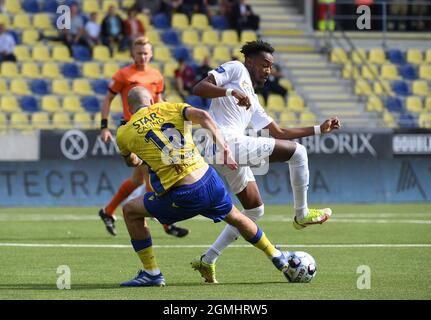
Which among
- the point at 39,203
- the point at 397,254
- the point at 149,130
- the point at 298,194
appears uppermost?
the point at 149,130

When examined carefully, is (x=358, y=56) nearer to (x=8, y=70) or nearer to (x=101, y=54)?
(x=101, y=54)

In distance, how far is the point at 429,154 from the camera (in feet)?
82.9

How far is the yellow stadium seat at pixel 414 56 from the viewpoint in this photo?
3253cm

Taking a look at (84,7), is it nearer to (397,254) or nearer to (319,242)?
(319,242)

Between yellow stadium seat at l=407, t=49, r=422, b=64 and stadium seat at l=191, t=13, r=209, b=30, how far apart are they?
6165 millimetres

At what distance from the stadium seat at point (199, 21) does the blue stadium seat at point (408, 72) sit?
19.0 ft

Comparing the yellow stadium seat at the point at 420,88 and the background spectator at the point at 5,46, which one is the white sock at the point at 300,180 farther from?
the yellow stadium seat at the point at 420,88

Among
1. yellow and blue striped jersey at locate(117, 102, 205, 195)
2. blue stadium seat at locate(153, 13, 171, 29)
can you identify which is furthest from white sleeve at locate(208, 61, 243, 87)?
blue stadium seat at locate(153, 13, 171, 29)

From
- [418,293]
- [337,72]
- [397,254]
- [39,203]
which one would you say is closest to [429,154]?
[337,72]

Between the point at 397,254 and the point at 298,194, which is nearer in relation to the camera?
the point at 298,194

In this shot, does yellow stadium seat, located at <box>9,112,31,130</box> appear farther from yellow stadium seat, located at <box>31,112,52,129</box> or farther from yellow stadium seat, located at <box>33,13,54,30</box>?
yellow stadium seat, located at <box>33,13,54,30</box>

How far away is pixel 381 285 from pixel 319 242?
509 cm

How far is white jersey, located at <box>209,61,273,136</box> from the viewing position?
38.2 feet

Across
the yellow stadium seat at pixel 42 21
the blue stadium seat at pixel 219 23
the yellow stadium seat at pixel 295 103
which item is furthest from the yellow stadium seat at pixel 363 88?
the yellow stadium seat at pixel 42 21
